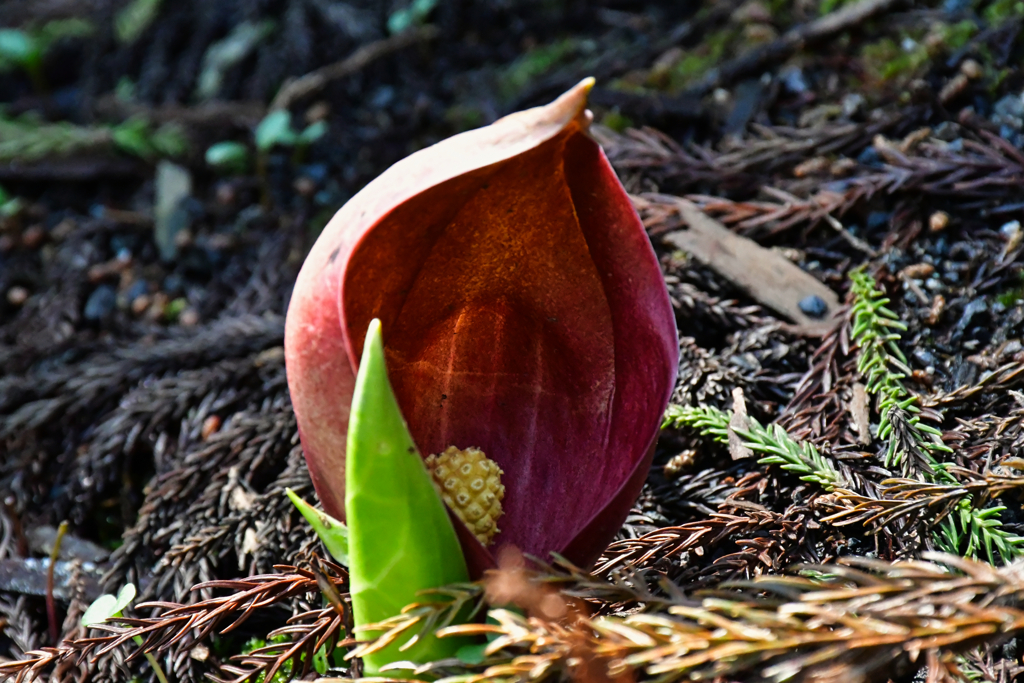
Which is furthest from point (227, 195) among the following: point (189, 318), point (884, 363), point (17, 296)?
point (884, 363)

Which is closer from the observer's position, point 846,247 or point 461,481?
point 461,481

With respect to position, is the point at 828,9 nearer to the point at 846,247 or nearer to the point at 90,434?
the point at 846,247

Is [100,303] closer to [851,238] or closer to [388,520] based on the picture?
[388,520]

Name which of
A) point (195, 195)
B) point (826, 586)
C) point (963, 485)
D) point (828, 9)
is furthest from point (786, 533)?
point (195, 195)

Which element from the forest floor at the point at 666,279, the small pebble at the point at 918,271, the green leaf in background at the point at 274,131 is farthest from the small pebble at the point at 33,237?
the small pebble at the point at 918,271

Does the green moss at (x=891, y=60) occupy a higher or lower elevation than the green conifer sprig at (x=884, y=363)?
higher

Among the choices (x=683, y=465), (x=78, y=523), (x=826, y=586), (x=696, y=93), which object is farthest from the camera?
(x=696, y=93)

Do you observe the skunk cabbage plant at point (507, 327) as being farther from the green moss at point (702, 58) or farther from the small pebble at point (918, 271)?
the green moss at point (702, 58)
